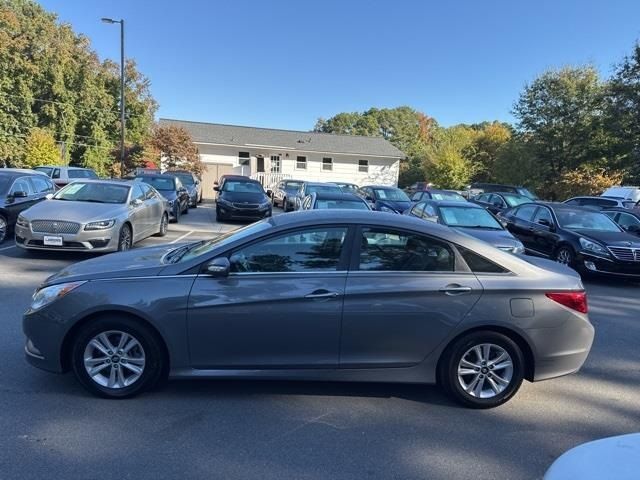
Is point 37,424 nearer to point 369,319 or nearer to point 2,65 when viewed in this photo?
point 369,319

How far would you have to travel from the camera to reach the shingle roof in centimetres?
4003

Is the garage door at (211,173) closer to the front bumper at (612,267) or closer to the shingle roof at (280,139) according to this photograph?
the shingle roof at (280,139)

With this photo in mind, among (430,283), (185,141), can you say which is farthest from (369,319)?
(185,141)

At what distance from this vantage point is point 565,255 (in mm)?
10633

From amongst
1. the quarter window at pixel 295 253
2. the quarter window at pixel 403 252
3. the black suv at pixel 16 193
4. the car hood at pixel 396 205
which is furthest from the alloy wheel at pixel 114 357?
the car hood at pixel 396 205

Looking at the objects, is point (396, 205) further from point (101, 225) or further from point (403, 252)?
point (403, 252)

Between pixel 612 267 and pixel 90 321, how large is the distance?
937cm

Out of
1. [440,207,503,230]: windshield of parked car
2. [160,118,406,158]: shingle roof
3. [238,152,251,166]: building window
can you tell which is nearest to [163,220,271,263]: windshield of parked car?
[440,207,503,230]: windshield of parked car

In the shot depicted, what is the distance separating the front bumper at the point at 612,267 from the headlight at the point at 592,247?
0.11 metres

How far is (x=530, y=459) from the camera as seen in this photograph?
3496 mm

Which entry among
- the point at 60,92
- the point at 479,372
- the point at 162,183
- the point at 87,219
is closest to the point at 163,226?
the point at 87,219

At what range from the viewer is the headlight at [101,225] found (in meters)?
9.13

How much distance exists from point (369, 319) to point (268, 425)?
108 centimetres

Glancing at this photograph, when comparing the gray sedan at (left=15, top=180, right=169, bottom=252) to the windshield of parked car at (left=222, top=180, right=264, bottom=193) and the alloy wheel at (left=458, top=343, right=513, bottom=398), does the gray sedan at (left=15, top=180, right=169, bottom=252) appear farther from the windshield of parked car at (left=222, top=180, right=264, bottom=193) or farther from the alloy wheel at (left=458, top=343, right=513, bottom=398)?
the windshield of parked car at (left=222, top=180, right=264, bottom=193)
